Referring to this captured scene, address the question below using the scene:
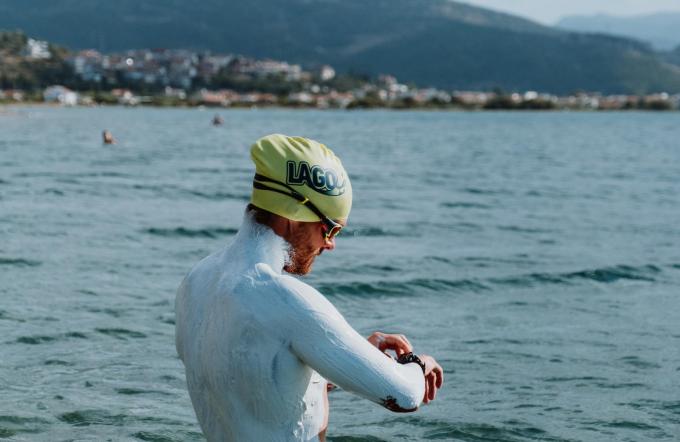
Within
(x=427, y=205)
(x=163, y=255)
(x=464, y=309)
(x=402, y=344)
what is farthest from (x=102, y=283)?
(x=427, y=205)

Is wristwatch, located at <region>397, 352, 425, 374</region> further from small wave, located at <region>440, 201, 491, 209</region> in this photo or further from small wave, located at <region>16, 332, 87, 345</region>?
small wave, located at <region>440, 201, 491, 209</region>

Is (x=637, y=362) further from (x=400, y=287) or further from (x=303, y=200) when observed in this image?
(x=303, y=200)

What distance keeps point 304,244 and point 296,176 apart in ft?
0.90

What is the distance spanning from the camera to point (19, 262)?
14.6 m

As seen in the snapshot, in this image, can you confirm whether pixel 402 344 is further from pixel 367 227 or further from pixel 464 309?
pixel 367 227

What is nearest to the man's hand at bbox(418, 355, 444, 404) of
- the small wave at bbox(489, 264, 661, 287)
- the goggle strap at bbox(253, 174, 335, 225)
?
the goggle strap at bbox(253, 174, 335, 225)

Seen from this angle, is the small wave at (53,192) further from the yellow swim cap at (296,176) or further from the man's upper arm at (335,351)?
the man's upper arm at (335,351)

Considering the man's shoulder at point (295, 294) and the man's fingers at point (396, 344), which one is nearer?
the man's shoulder at point (295, 294)

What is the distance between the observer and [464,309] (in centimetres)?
1248

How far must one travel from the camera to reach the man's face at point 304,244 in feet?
11.1

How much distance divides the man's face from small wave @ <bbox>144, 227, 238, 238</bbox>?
15.4 meters

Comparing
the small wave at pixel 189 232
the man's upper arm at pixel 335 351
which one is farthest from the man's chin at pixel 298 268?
the small wave at pixel 189 232

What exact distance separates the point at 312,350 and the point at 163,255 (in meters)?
13.3

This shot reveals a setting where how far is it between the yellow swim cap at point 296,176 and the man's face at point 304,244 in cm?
6
